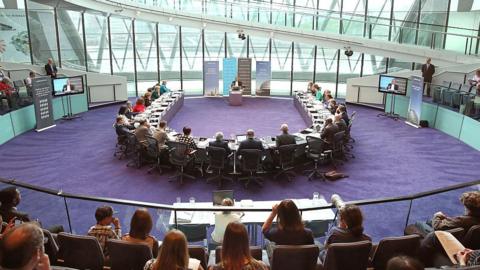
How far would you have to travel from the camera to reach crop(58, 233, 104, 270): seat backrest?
4.25 meters

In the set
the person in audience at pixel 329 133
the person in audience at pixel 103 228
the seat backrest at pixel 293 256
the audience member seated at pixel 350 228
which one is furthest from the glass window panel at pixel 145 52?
the seat backrest at pixel 293 256

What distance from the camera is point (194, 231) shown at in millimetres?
5496

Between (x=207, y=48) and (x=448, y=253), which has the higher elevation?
(x=207, y=48)

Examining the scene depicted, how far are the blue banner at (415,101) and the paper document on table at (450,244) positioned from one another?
10403mm

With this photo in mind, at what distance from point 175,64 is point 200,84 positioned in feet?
5.90

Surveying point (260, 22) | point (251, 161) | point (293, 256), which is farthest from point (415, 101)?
point (293, 256)

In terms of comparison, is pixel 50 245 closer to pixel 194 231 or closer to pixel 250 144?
pixel 194 231

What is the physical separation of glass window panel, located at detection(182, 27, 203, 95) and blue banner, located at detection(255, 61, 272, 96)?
303 cm

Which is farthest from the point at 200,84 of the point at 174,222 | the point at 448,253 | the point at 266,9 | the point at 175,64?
the point at 448,253

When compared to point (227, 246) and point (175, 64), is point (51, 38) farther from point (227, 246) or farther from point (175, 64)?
point (227, 246)

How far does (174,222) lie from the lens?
5445 millimetres

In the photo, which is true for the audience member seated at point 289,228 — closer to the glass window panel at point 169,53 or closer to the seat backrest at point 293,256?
the seat backrest at point 293,256

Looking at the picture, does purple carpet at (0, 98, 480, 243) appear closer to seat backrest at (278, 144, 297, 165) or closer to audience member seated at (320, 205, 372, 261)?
seat backrest at (278, 144, 297, 165)

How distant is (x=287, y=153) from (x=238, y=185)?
4.18 ft
